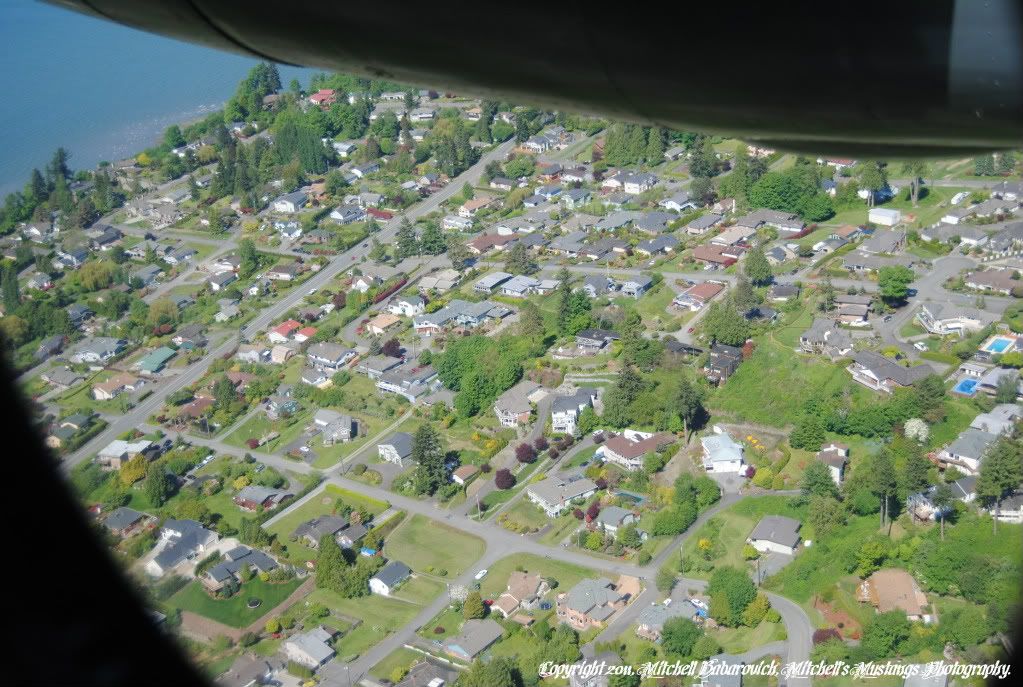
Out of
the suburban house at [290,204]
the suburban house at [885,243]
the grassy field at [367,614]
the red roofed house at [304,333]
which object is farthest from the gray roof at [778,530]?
the suburban house at [290,204]

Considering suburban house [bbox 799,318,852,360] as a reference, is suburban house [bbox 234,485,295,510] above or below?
below

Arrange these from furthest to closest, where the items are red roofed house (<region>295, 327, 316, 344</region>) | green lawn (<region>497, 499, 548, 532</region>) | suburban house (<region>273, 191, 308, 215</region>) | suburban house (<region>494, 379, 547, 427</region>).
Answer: suburban house (<region>273, 191, 308, 215</region>), red roofed house (<region>295, 327, 316, 344</region>), suburban house (<region>494, 379, 547, 427</region>), green lawn (<region>497, 499, 548, 532</region>)

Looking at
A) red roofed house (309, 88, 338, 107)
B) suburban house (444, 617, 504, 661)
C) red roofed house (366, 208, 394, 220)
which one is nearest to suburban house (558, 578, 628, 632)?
suburban house (444, 617, 504, 661)

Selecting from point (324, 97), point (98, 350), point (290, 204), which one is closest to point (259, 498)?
point (98, 350)

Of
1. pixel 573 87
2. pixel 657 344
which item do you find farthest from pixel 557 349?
pixel 573 87

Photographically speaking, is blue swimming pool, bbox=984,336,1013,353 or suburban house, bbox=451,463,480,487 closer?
suburban house, bbox=451,463,480,487

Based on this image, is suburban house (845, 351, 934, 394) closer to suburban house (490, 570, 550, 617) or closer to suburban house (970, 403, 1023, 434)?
suburban house (970, 403, 1023, 434)

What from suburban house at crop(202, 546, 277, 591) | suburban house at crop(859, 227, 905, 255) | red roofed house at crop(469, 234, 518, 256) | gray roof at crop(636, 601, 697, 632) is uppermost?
suburban house at crop(859, 227, 905, 255)
